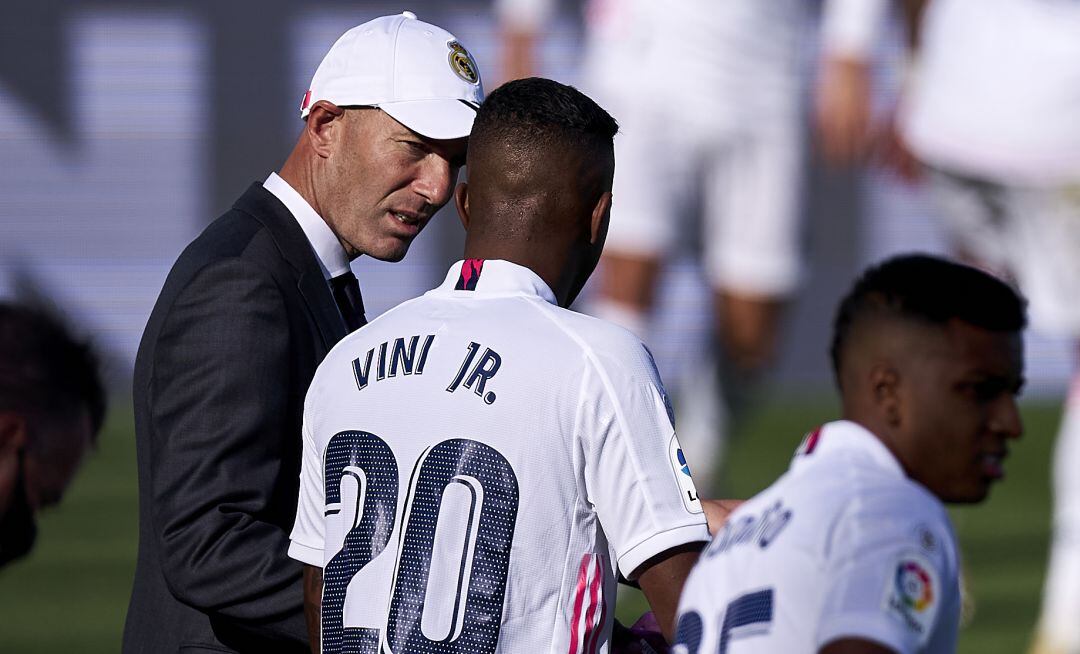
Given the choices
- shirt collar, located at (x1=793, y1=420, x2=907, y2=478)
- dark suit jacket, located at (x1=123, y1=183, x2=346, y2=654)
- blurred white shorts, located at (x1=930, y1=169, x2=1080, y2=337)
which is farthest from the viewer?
blurred white shorts, located at (x1=930, y1=169, x2=1080, y2=337)

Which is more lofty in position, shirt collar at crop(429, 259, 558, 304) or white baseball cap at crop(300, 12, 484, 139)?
white baseball cap at crop(300, 12, 484, 139)

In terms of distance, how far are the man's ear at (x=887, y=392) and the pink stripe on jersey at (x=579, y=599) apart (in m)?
0.51

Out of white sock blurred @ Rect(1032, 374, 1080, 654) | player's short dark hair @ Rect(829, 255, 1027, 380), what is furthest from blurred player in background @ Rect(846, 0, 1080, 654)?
player's short dark hair @ Rect(829, 255, 1027, 380)

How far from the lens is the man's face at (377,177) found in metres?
3.35

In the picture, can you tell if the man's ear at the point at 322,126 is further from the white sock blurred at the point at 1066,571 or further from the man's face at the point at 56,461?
the white sock blurred at the point at 1066,571

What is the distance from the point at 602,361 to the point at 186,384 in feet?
2.77

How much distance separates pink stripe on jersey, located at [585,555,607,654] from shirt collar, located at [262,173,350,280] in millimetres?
968

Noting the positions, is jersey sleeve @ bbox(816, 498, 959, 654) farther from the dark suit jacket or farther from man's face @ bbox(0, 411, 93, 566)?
the dark suit jacket

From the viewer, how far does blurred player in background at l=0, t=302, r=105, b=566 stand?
218 cm

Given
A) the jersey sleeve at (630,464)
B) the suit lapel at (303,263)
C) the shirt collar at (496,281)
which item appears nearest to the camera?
the jersey sleeve at (630,464)

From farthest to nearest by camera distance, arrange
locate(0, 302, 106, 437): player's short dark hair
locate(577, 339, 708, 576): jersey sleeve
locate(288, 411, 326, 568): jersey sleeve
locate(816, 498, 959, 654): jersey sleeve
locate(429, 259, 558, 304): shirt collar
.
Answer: locate(288, 411, 326, 568): jersey sleeve < locate(429, 259, 558, 304): shirt collar < locate(577, 339, 708, 576): jersey sleeve < locate(0, 302, 106, 437): player's short dark hair < locate(816, 498, 959, 654): jersey sleeve

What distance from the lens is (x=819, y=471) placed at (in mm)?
2266

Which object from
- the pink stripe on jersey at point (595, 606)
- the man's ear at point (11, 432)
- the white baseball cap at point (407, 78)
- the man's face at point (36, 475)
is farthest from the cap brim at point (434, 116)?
the man's ear at point (11, 432)

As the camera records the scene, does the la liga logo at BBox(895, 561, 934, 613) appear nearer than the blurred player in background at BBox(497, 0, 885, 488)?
Yes
